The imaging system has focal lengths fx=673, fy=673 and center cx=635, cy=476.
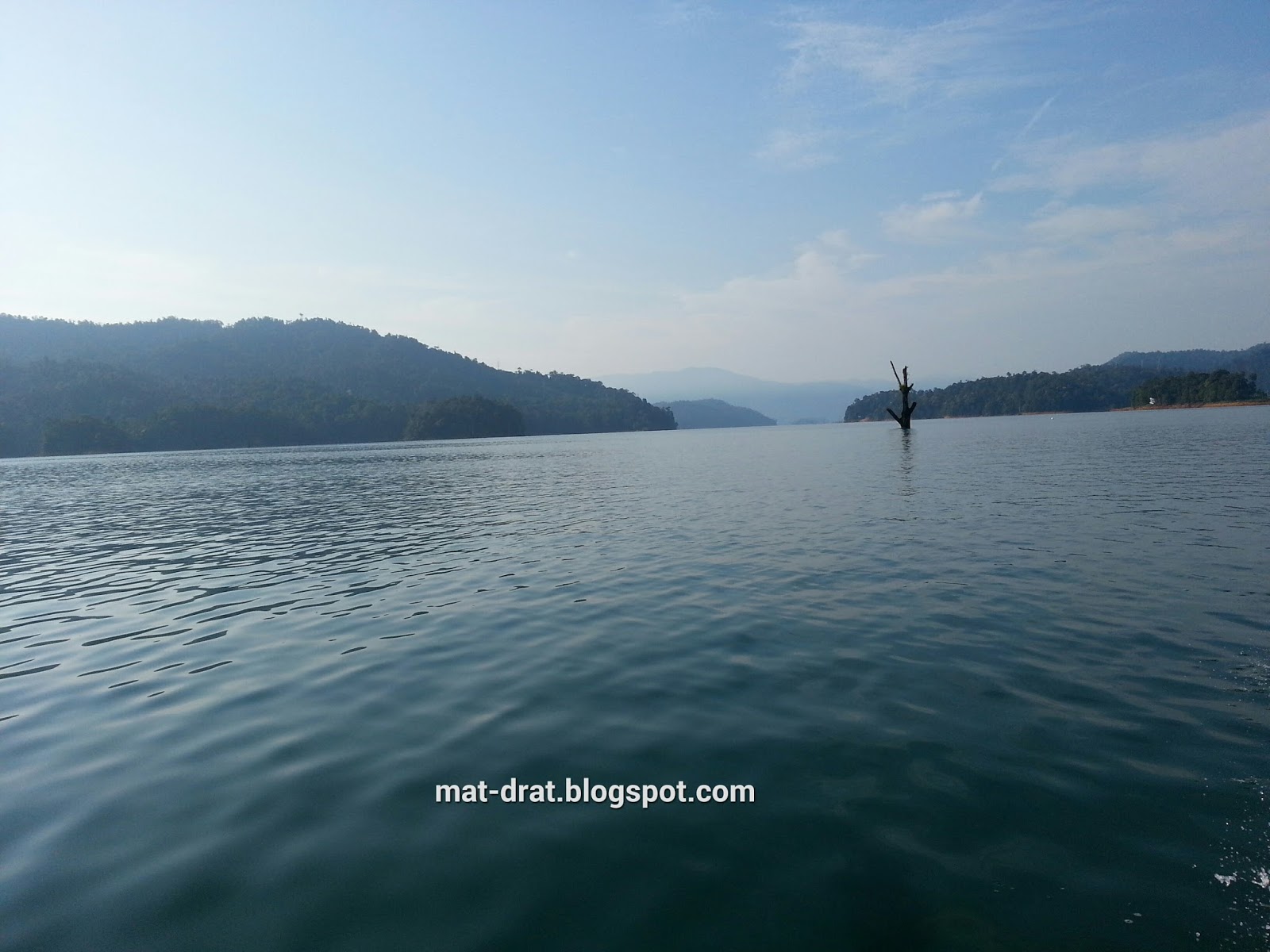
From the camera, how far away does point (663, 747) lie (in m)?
9.35

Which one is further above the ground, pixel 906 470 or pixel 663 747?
pixel 906 470

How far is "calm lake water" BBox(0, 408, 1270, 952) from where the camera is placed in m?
6.09

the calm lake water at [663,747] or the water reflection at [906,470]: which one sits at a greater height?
the water reflection at [906,470]

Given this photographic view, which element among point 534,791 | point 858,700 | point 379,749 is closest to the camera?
point 534,791

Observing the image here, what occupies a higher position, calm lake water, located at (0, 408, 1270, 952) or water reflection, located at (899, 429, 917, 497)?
water reflection, located at (899, 429, 917, 497)

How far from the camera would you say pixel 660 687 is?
11.6 metres

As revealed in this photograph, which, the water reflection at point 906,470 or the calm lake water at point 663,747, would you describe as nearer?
the calm lake water at point 663,747

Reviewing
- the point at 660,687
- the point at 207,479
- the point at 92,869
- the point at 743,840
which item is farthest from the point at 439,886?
the point at 207,479

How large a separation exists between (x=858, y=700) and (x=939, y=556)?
1205cm

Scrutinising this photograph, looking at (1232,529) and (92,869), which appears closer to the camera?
(92,869)

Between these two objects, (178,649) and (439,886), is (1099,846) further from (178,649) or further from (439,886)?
(178,649)

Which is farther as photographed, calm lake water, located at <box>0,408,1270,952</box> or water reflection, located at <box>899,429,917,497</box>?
water reflection, located at <box>899,429,917,497</box>

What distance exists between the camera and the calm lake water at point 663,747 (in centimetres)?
609

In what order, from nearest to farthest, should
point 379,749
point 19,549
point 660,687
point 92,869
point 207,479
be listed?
point 92,869
point 379,749
point 660,687
point 19,549
point 207,479
